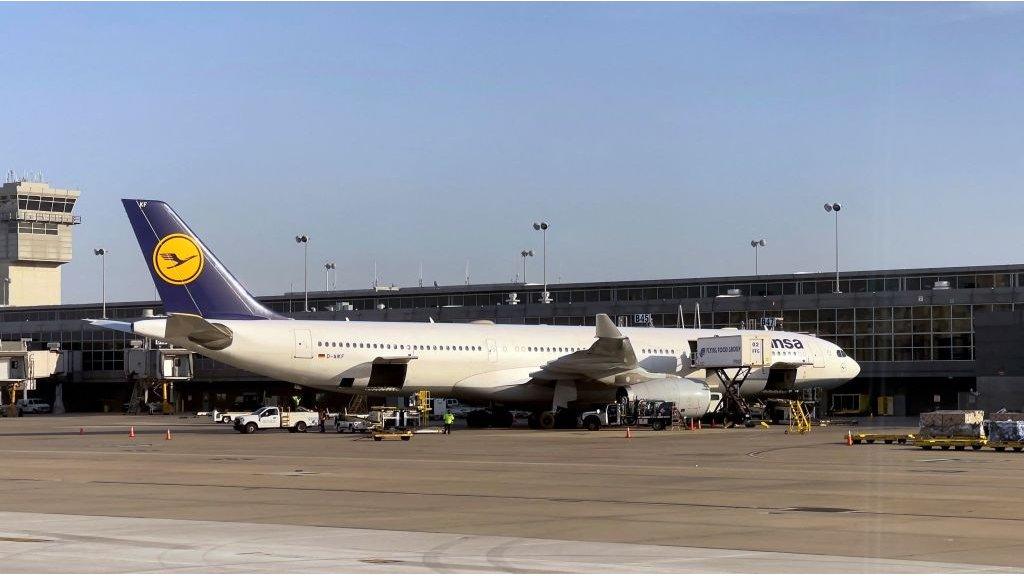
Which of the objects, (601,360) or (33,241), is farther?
(33,241)

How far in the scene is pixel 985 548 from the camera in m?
16.2

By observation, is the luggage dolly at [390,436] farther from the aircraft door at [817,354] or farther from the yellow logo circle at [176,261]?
the aircraft door at [817,354]

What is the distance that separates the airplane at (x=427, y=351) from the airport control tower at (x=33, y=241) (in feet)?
339

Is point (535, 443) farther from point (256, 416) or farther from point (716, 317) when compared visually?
point (716, 317)

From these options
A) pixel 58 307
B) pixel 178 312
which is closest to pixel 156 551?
pixel 178 312

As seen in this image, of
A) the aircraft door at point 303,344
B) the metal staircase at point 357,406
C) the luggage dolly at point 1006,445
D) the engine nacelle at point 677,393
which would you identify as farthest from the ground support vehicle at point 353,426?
the luggage dolly at point 1006,445

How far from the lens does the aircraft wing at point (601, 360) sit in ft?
173

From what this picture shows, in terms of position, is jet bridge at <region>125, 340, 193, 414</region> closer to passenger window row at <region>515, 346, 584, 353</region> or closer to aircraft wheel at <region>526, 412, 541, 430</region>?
aircraft wheel at <region>526, 412, 541, 430</region>

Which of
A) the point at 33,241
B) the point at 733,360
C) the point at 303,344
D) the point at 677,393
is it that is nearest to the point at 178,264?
the point at 303,344

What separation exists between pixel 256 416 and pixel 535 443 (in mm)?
17130

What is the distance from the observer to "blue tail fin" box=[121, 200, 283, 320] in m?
48.5

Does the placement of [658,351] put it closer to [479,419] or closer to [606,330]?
[606,330]

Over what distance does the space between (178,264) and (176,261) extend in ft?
0.43

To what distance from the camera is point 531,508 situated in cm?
2123
